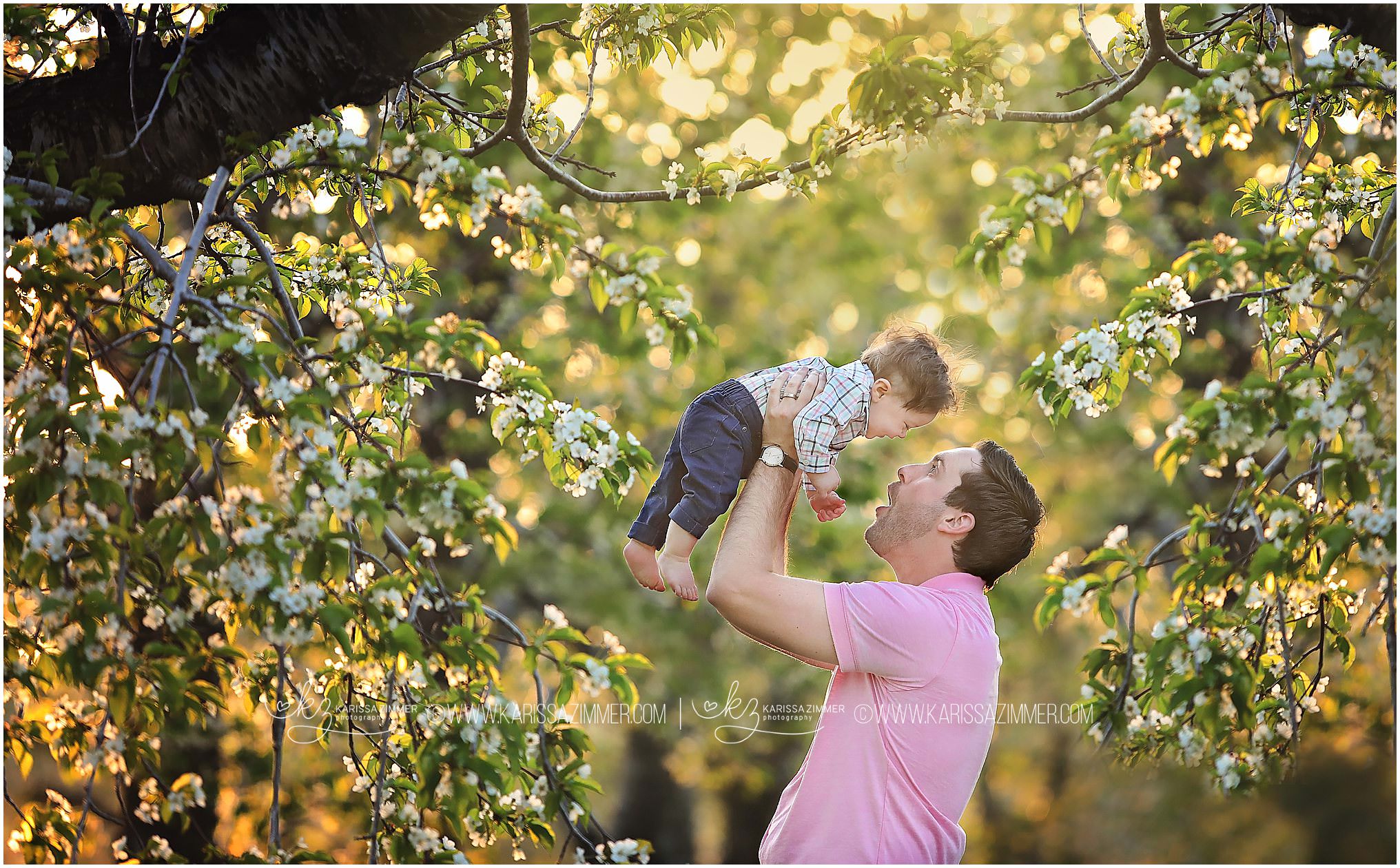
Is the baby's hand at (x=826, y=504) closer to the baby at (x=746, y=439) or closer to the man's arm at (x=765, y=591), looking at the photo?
the baby at (x=746, y=439)

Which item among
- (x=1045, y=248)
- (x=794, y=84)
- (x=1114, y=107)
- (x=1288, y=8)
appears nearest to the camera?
(x=1045, y=248)

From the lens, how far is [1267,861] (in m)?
11.2

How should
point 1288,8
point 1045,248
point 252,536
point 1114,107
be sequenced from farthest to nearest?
point 1114,107 < point 1288,8 < point 1045,248 < point 252,536

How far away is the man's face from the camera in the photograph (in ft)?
10.9

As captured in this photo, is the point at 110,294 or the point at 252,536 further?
the point at 110,294

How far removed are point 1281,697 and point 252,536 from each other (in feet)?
9.95

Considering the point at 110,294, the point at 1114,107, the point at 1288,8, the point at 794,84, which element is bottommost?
the point at 110,294

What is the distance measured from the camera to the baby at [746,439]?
327 centimetres

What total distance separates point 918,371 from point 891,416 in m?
0.19

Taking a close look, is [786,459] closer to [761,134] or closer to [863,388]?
[863,388]

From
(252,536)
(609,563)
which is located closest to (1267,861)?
(609,563)

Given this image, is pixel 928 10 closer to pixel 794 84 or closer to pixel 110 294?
pixel 794 84

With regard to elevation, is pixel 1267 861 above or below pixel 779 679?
below

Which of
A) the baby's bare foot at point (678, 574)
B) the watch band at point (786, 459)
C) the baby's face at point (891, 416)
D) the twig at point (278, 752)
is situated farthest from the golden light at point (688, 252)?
the twig at point (278, 752)
